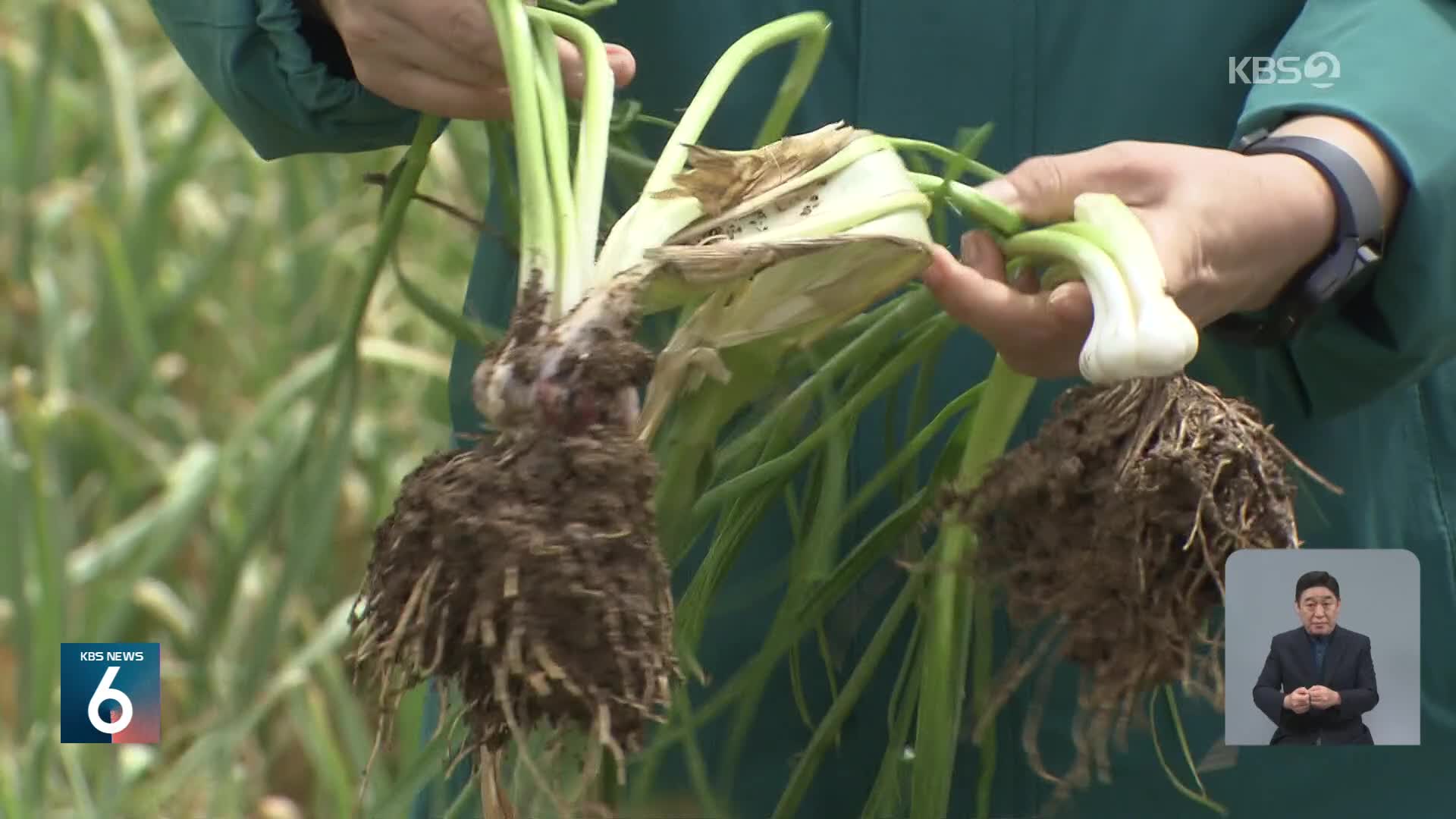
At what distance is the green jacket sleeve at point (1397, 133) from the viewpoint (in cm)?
67

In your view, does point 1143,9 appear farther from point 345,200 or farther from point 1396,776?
point 345,200

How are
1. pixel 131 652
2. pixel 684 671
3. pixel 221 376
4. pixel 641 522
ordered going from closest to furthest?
1. pixel 641 522
2. pixel 684 671
3. pixel 131 652
4. pixel 221 376

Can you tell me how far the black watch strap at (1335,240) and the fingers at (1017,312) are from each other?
Result: 0.36 ft

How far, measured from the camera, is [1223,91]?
0.77m

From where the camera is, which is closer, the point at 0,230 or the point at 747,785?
the point at 747,785

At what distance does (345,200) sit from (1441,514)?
151cm

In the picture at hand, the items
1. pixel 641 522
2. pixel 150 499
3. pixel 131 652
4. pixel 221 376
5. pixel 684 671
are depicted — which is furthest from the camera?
pixel 221 376

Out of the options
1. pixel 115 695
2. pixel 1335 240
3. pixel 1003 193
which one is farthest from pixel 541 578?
pixel 115 695

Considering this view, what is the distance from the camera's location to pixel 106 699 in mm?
938

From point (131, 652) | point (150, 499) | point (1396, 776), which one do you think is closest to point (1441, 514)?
point (1396, 776)

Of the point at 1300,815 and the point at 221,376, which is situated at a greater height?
the point at 221,376

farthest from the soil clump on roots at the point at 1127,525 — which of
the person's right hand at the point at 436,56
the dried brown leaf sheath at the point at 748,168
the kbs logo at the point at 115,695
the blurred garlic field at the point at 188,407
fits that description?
the blurred garlic field at the point at 188,407

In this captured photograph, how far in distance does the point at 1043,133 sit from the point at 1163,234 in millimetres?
172

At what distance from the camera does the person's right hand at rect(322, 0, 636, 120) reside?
2.25 feet
